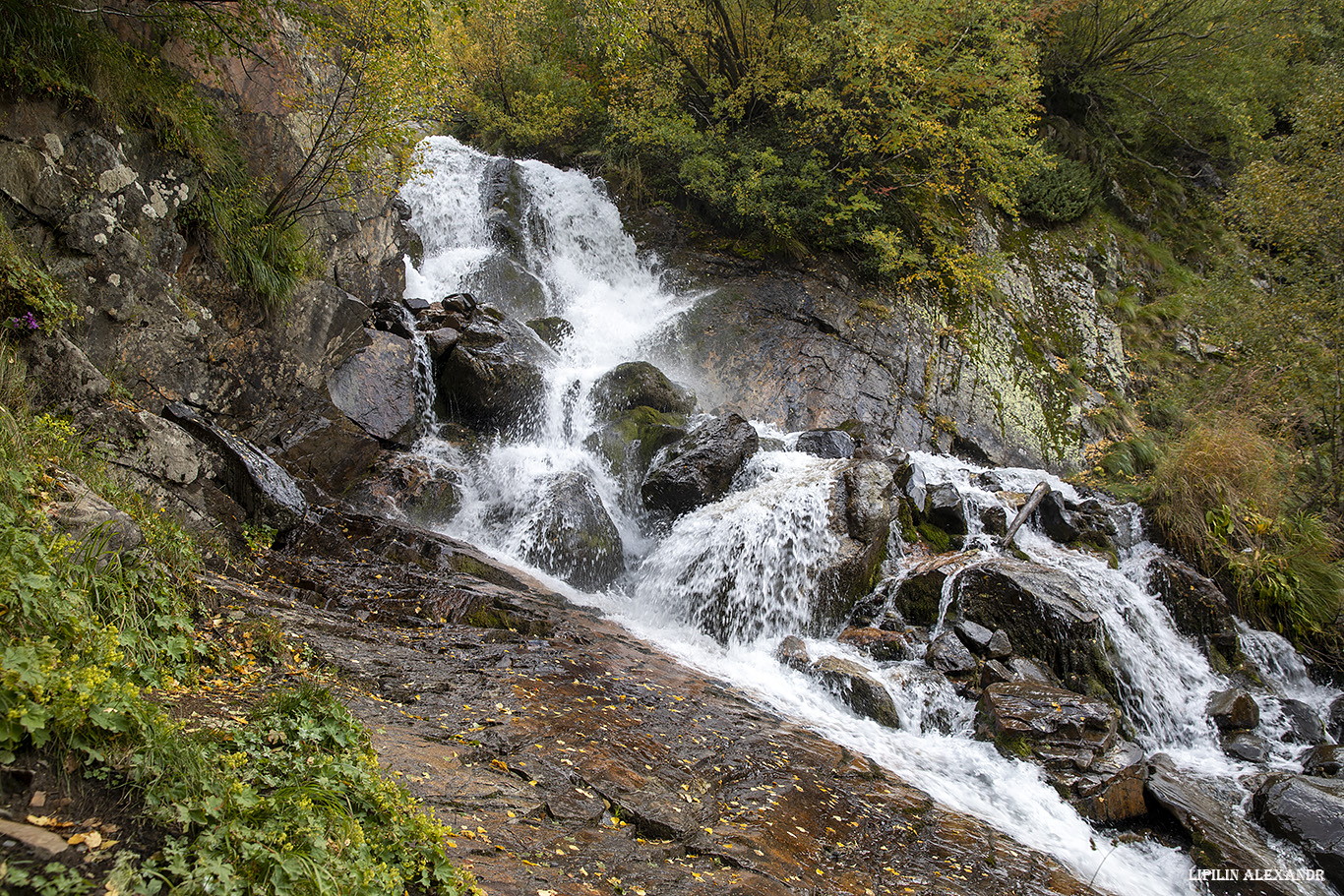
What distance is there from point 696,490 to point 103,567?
7.15m

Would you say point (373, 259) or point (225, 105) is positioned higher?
point (225, 105)

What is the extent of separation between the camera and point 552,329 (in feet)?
41.6

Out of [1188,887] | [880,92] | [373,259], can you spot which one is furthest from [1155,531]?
[373,259]

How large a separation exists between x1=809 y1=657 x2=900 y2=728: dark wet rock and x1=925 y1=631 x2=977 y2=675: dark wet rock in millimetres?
847

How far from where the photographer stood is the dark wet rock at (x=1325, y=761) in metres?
5.77

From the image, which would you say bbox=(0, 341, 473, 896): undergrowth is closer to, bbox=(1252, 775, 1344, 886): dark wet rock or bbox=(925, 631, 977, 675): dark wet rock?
bbox=(925, 631, 977, 675): dark wet rock

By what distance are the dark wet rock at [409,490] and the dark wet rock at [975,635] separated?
6.47 meters

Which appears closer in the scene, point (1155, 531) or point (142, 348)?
point (142, 348)

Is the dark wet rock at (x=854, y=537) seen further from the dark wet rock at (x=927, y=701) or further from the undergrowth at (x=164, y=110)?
the undergrowth at (x=164, y=110)

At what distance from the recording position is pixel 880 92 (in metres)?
14.1

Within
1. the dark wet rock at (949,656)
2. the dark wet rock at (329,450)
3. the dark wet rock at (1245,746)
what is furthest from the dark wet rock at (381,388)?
the dark wet rock at (1245,746)

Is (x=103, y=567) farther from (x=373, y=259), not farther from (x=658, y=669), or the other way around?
(x=373, y=259)

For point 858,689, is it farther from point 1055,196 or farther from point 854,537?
point 1055,196

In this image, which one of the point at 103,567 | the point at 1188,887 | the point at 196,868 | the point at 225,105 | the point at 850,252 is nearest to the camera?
the point at 196,868
